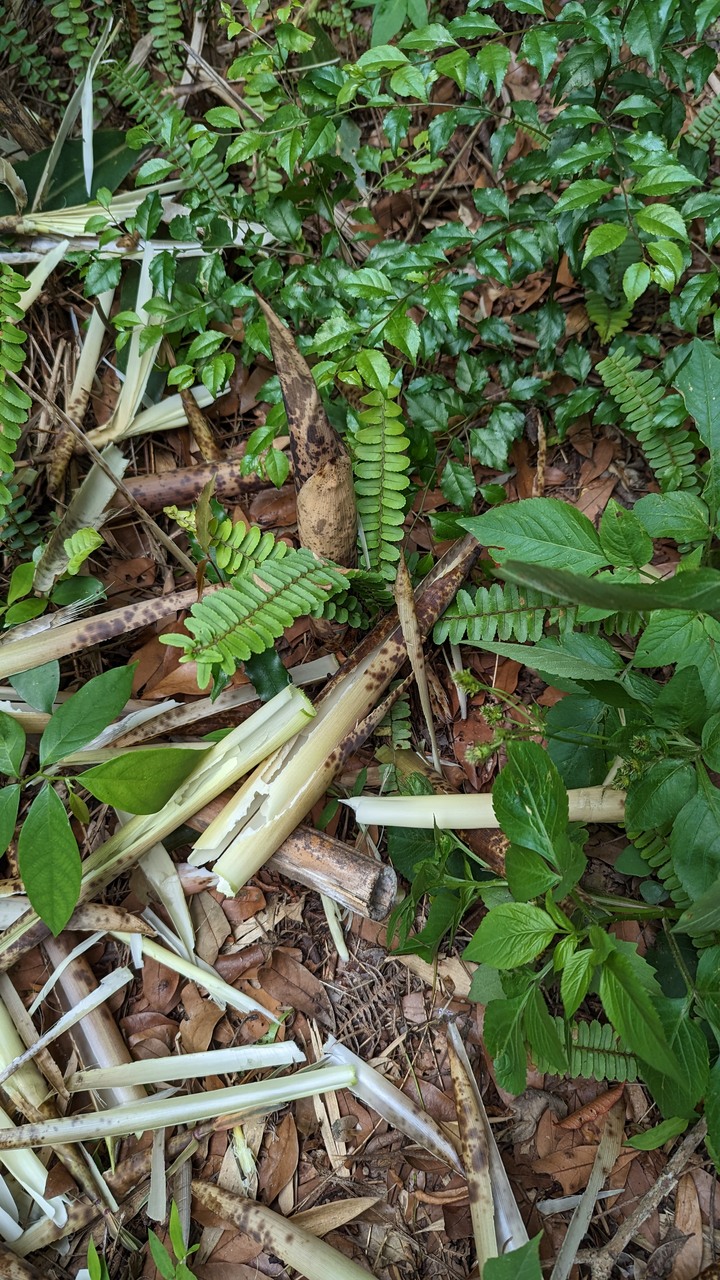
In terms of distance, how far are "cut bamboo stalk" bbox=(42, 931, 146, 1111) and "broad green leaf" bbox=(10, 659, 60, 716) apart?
0.64m

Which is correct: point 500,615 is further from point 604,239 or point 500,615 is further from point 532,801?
point 604,239

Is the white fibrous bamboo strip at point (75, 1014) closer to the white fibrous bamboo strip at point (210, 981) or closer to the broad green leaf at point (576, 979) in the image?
the white fibrous bamboo strip at point (210, 981)

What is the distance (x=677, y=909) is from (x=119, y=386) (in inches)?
88.0

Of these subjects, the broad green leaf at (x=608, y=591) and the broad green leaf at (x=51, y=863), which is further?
the broad green leaf at (x=51, y=863)

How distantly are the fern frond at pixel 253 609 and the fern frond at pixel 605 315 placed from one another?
3.48 feet

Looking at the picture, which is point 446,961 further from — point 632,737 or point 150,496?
point 150,496

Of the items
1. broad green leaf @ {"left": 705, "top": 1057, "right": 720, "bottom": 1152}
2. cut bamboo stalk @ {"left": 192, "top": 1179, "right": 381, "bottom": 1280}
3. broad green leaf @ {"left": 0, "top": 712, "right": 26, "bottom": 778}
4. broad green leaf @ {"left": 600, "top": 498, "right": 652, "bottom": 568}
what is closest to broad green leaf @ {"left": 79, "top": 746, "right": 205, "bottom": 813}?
broad green leaf @ {"left": 0, "top": 712, "right": 26, "bottom": 778}

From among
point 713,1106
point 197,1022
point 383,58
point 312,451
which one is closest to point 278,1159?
point 197,1022

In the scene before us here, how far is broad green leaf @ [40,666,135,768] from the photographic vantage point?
184 cm

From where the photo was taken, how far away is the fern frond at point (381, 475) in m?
1.96

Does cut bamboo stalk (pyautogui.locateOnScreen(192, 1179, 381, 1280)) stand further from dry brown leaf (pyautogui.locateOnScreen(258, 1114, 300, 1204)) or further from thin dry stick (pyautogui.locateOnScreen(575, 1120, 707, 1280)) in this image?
thin dry stick (pyautogui.locateOnScreen(575, 1120, 707, 1280))

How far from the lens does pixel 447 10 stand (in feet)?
8.12

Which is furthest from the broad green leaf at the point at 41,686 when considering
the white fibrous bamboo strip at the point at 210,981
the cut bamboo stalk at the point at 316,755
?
the white fibrous bamboo strip at the point at 210,981

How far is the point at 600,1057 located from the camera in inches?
68.3
